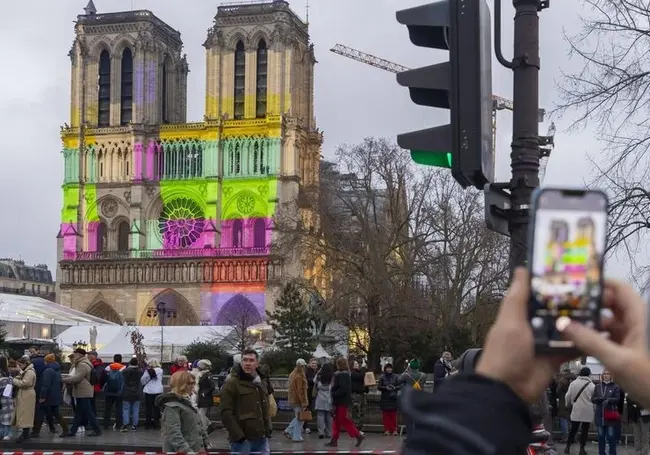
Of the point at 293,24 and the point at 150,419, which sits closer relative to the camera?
the point at 150,419

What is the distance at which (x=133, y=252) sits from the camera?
7612cm

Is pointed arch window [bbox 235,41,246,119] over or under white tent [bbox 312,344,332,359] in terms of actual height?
over

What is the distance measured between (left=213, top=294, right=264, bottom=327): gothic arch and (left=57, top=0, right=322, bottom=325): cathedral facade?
9 cm

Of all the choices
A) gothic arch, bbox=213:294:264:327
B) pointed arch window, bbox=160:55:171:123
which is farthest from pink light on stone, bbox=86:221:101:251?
gothic arch, bbox=213:294:264:327

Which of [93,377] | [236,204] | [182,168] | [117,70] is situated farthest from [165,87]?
[93,377]

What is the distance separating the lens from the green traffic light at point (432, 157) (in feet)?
17.5

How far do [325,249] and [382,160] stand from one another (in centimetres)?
426

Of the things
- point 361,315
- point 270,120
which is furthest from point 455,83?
point 270,120

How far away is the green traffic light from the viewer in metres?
5.33

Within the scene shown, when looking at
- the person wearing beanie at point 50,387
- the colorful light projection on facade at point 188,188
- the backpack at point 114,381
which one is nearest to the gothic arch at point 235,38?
the colorful light projection on facade at point 188,188

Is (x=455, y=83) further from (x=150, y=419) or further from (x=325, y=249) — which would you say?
(x=325, y=249)

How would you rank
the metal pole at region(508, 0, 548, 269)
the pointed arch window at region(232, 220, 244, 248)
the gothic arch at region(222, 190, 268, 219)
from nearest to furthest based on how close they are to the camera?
the metal pole at region(508, 0, 548, 269), the gothic arch at region(222, 190, 268, 219), the pointed arch window at region(232, 220, 244, 248)

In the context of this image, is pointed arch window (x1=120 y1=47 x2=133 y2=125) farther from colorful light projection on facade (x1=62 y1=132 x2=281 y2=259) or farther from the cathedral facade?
colorful light projection on facade (x1=62 y1=132 x2=281 y2=259)

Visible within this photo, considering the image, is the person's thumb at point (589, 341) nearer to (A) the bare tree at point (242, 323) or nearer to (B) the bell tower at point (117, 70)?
(A) the bare tree at point (242, 323)
